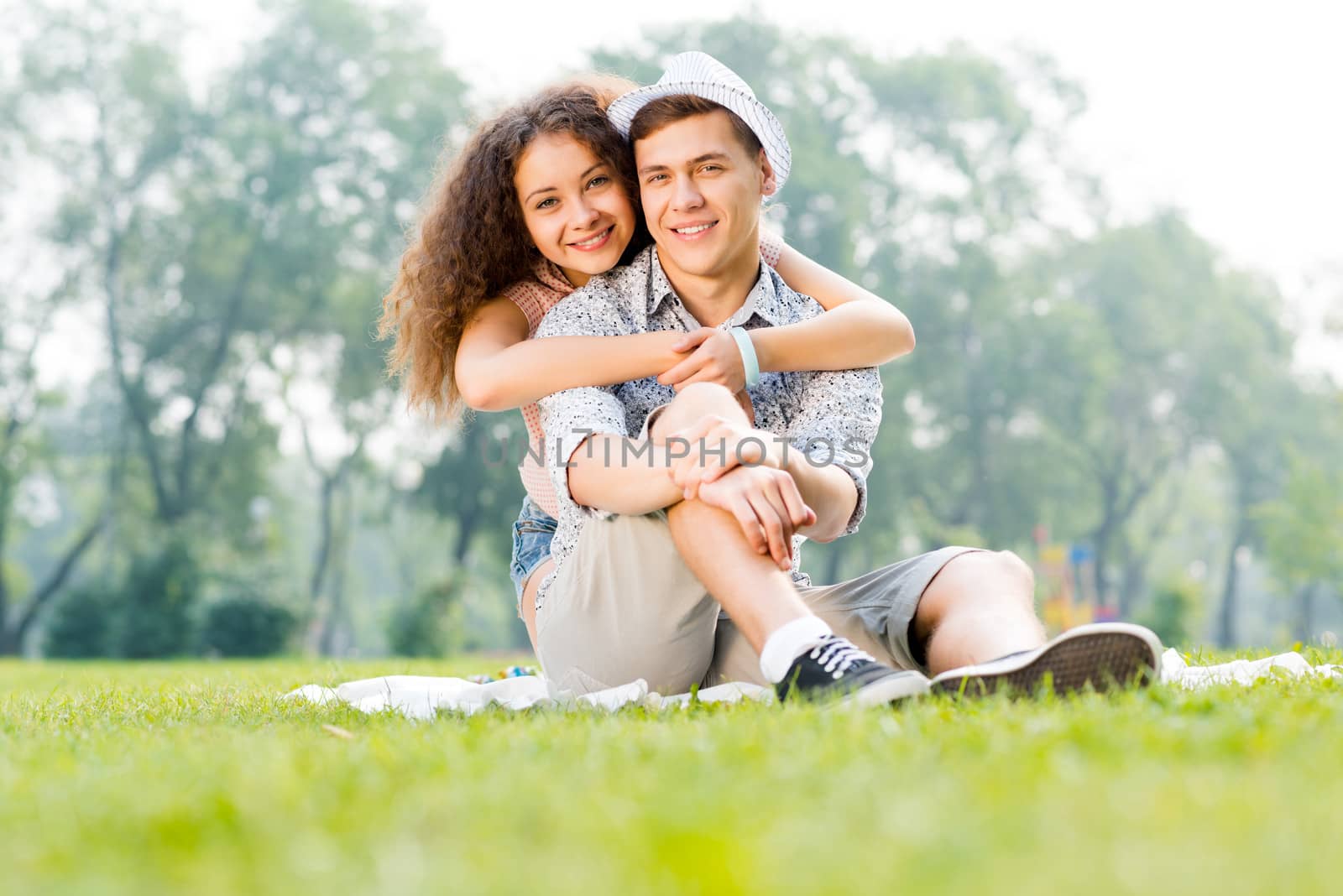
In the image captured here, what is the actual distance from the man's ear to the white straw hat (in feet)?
0.06

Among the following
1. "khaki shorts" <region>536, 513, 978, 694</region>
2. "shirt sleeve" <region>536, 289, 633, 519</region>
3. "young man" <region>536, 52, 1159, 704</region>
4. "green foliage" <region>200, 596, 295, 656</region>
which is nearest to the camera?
"young man" <region>536, 52, 1159, 704</region>

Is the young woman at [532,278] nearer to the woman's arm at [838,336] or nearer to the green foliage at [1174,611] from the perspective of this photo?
the woman's arm at [838,336]

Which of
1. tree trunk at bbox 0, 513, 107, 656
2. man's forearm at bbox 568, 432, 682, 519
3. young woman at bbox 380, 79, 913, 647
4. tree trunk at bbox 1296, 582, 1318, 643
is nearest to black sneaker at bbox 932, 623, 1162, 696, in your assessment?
man's forearm at bbox 568, 432, 682, 519

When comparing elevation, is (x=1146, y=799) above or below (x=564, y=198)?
below

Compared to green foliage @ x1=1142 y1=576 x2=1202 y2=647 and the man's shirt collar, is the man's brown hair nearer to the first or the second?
the man's shirt collar

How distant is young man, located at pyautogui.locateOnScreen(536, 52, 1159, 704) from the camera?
2.76m

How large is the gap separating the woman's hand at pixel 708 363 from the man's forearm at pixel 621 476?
0.92 ft

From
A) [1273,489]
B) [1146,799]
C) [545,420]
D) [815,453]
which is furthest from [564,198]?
[1273,489]

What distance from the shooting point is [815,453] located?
3.44 meters

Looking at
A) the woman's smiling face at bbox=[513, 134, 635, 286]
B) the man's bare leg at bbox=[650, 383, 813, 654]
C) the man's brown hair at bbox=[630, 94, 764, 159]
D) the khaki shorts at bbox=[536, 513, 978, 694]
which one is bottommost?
the khaki shorts at bbox=[536, 513, 978, 694]

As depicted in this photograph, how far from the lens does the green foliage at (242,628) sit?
59.1 ft

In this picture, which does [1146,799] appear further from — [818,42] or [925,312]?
[818,42]

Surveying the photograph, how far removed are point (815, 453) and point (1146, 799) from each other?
6.43ft

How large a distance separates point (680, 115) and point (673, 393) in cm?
82
